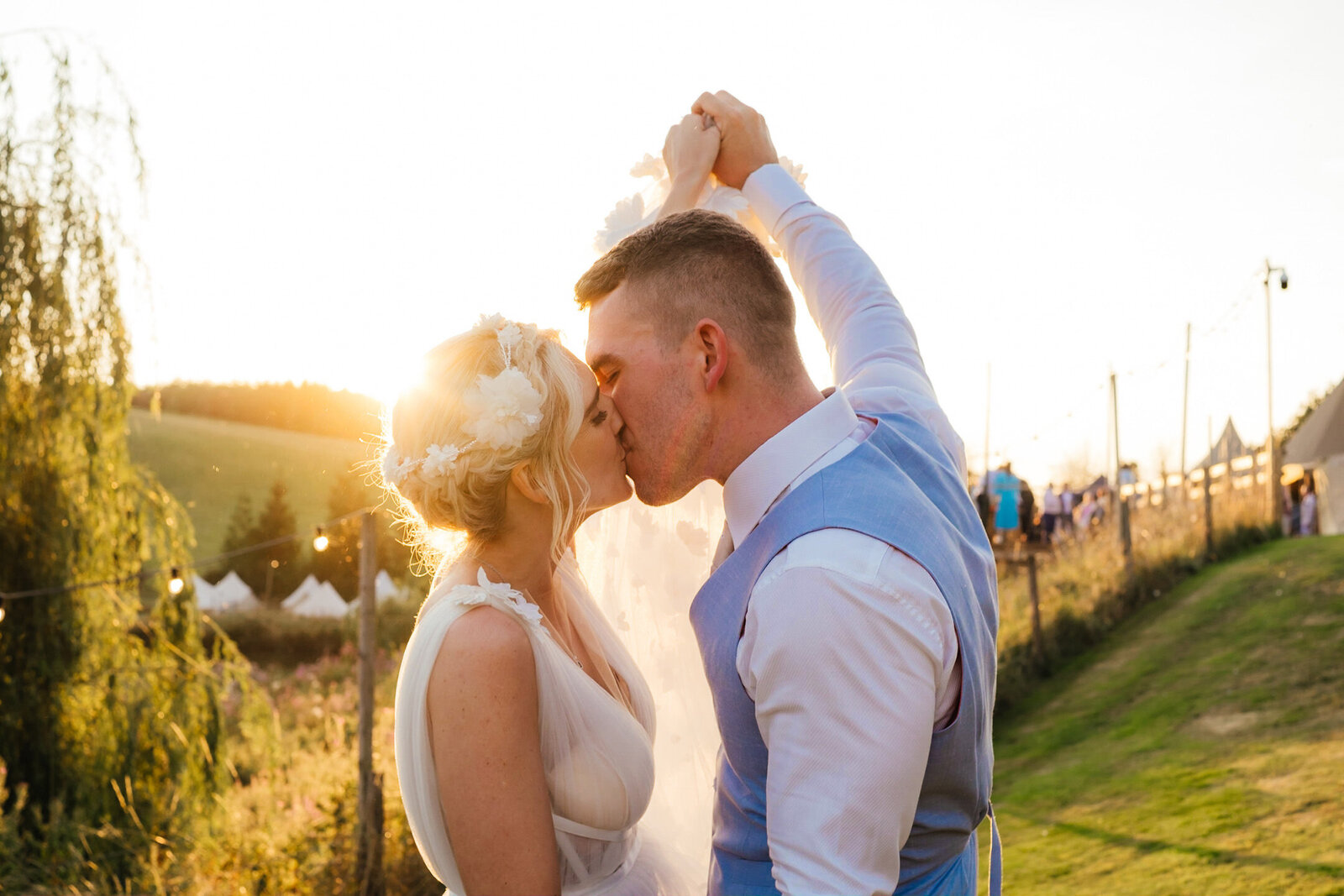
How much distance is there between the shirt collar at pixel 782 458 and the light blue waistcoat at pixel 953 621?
2.1 inches

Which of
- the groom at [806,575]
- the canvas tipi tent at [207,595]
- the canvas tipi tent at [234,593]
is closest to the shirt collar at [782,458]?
the groom at [806,575]

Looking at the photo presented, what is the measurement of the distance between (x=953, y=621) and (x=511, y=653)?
86 cm

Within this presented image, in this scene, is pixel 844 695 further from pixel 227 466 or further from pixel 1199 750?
pixel 227 466

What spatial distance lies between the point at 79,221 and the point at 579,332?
5.85m

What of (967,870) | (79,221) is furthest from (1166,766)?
(79,221)

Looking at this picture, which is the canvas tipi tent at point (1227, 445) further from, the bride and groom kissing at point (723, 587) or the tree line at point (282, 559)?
the bride and groom kissing at point (723, 587)

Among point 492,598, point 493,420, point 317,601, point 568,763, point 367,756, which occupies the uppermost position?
point 493,420

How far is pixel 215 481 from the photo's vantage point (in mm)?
35656

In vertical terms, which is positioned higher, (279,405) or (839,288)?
(279,405)

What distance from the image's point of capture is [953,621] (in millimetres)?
1602

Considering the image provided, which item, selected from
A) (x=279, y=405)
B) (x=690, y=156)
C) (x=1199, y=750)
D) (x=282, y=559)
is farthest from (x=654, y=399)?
(x=282, y=559)

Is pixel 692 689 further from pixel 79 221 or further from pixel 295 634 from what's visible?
pixel 295 634

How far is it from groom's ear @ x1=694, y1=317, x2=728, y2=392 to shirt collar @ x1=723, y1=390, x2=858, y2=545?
0.49 ft

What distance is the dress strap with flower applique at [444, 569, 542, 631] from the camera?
2.07 m
